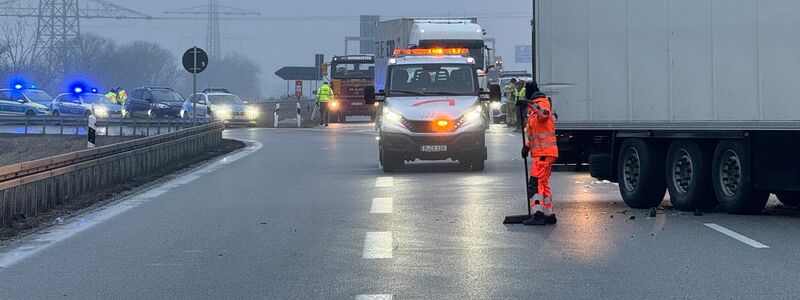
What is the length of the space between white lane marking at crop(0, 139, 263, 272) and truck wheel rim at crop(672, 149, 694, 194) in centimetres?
609

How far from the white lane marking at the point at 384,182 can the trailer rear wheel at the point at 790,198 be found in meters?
6.12

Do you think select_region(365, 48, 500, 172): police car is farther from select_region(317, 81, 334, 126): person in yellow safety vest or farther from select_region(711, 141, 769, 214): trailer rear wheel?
select_region(317, 81, 334, 126): person in yellow safety vest

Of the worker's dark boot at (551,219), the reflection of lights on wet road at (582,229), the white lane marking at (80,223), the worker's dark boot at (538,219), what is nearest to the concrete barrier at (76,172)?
the white lane marking at (80,223)

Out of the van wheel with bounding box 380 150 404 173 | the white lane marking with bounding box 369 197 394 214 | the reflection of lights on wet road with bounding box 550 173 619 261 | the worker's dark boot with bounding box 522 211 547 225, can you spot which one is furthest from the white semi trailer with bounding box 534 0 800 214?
the van wheel with bounding box 380 150 404 173

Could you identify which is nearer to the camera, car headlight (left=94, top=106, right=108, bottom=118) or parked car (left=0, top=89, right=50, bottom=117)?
parked car (left=0, top=89, right=50, bottom=117)

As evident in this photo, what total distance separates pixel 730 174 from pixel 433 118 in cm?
919

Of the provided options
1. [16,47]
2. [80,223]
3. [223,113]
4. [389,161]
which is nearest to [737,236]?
[80,223]

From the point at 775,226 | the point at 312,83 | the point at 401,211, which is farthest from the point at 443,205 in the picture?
the point at 312,83

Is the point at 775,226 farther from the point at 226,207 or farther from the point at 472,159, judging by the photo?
the point at 472,159

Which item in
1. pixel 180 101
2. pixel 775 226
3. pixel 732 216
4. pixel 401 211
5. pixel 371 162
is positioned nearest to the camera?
pixel 775 226

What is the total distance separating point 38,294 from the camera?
9422 millimetres

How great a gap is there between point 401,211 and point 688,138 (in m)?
3.19

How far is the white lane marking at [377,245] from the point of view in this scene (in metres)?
11.5

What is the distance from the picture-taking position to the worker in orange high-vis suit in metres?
14.0
